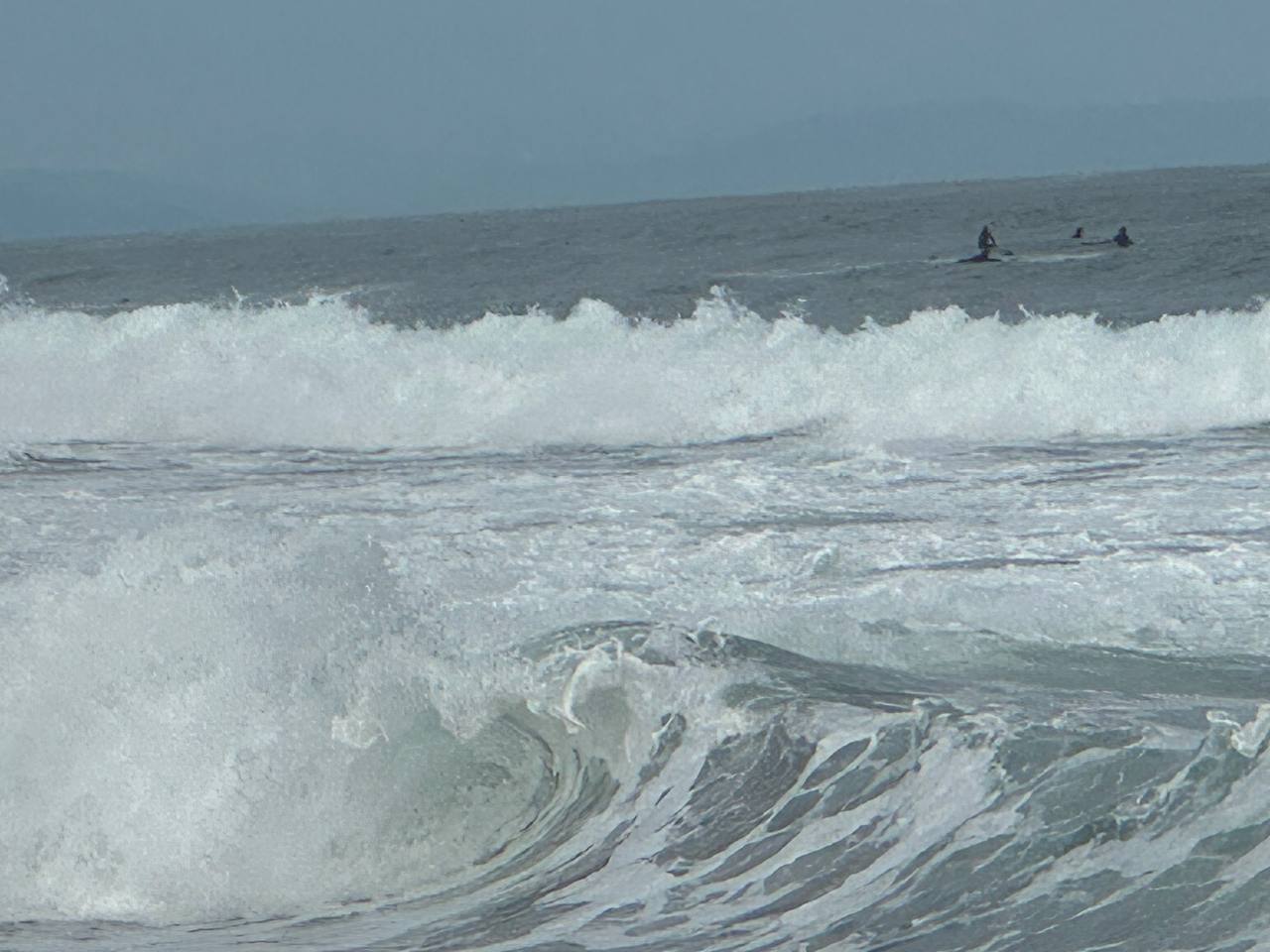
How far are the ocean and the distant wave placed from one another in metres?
0.15

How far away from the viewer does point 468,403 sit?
16.5 meters

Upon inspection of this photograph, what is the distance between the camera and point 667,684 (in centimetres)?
646

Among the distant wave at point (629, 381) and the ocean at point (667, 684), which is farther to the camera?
the distant wave at point (629, 381)

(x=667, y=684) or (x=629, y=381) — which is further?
(x=629, y=381)

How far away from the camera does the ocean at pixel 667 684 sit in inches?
201

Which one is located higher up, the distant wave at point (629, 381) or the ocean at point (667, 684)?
the distant wave at point (629, 381)

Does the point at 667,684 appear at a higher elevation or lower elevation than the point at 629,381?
lower

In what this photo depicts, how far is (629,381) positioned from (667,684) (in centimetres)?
1007

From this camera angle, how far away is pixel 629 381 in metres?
16.4

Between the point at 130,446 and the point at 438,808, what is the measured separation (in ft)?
33.3

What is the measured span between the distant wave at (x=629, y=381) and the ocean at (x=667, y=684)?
0.15 m

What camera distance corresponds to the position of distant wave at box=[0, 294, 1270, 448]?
1427 cm

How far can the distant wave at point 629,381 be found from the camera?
46.8 ft

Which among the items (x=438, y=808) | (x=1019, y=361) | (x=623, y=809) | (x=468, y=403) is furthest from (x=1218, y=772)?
(x=468, y=403)
